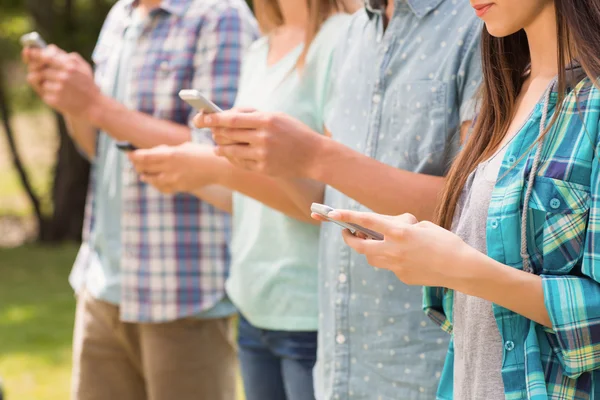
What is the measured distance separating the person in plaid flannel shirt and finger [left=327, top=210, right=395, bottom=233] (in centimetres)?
125

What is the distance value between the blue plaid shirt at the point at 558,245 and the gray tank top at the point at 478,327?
33 mm

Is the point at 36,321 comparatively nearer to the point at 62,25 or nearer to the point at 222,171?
the point at 62,25

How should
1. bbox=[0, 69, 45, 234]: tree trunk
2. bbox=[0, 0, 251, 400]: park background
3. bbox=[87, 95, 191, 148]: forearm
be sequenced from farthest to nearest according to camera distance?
bbox=[0, 69, 45, 234]: tree trunk, bbox=[0, 0, 251, 400]: park background, bbox=[87, 95, 191, 148]: forearm

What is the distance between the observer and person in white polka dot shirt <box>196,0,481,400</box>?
1.66m

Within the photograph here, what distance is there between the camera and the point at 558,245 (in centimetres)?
128

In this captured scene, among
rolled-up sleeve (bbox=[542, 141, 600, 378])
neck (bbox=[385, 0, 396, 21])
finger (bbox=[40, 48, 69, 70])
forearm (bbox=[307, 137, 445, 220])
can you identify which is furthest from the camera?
finger (bbox=[40, 48, 69, 70])

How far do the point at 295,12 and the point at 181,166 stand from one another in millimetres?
474

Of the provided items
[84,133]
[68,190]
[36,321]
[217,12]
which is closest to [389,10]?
[217,12]

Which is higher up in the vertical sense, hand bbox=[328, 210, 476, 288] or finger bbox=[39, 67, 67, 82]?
finger bbox=[39, 67, 67, 82]

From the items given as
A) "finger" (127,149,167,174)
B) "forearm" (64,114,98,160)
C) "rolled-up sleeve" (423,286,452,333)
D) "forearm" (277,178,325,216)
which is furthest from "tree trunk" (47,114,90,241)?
"rolled-up sleeve" (423,286,452,333)

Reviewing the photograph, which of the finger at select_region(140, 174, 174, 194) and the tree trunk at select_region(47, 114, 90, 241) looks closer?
the finger at select_region(140, 174, 174, 194)

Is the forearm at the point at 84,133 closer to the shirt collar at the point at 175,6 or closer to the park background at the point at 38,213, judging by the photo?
the shirt collar at the point at 175,6

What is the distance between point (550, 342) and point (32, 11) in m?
7.38

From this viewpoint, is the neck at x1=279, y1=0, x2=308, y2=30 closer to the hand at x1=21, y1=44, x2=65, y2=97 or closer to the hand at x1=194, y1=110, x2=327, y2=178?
the hand at x1=194, y1=110, x2=327, y2=178
